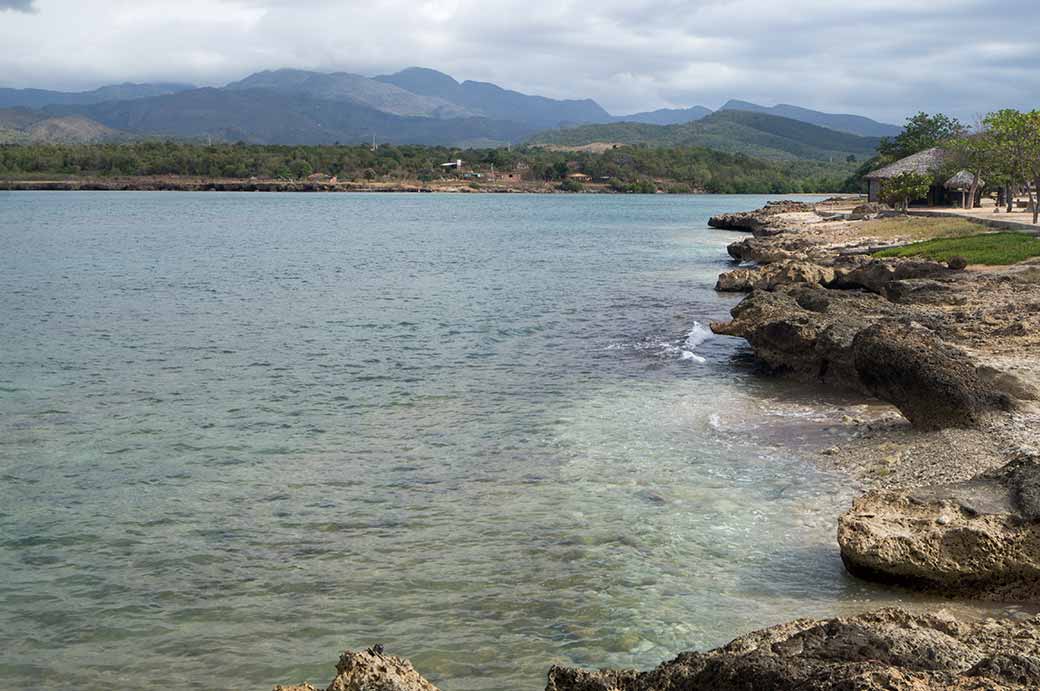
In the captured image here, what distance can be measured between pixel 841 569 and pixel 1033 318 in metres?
11.6

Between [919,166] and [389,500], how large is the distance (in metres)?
68.3

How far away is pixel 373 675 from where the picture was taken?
→ 512 centimetres

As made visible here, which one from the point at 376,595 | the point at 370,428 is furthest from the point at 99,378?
the point at 376,595

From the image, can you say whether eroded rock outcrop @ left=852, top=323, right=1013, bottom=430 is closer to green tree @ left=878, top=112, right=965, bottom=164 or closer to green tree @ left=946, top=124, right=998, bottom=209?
green tree @ left=946, top=124, right=998, bottom=209

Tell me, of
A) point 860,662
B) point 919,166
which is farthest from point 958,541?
point 919,166

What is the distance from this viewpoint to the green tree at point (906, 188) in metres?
62.7

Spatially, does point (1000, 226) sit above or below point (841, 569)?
above

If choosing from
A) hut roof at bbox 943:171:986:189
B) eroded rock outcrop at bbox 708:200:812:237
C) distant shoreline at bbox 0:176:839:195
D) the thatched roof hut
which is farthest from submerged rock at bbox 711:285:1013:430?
distant shoreline at bbox 0:176:839:195

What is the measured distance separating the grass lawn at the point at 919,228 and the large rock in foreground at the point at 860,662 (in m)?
38.0

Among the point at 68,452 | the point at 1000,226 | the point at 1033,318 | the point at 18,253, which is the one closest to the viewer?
the point at 68,452

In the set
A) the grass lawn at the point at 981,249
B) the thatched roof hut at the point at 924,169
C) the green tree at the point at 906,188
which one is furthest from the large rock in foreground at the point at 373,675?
the thatched roof hut at the point at 924,169

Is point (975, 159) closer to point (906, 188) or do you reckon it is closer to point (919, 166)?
point (906, 188)

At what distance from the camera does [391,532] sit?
10.6 metres

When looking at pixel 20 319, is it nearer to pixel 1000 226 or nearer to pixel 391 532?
pixel 391 532
